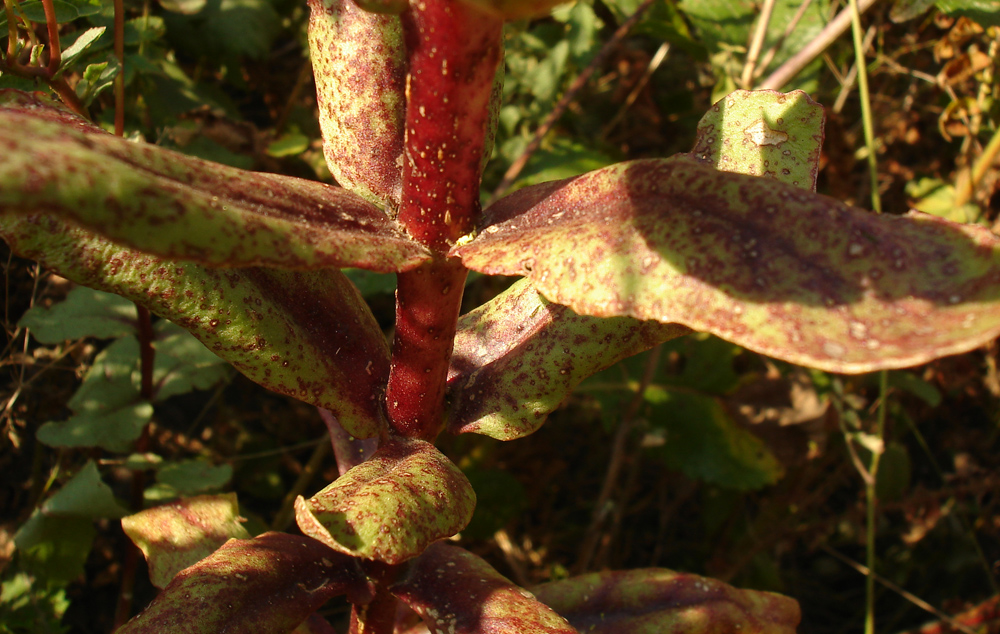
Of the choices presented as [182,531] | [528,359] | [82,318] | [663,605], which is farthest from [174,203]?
[82,318]

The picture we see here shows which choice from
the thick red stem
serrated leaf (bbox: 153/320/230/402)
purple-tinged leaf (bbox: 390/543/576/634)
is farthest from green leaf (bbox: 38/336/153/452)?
the thick red stem

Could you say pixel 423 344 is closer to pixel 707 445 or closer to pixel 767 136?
pixel 767 136

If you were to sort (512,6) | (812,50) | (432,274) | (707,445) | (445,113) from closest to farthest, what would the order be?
(512,6) < (445,113) < (432,274) < (812,50) < (707,445)

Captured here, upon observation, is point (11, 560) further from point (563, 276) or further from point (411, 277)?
point (563, 276)

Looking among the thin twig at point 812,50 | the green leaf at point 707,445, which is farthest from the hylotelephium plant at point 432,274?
the thin twig at point 812,50

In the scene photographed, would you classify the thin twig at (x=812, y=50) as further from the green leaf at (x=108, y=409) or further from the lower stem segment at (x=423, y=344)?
the green leaf at (x=108, y=409)

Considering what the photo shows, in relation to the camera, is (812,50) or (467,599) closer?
(467,599)

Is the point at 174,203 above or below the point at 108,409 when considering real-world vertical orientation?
above
